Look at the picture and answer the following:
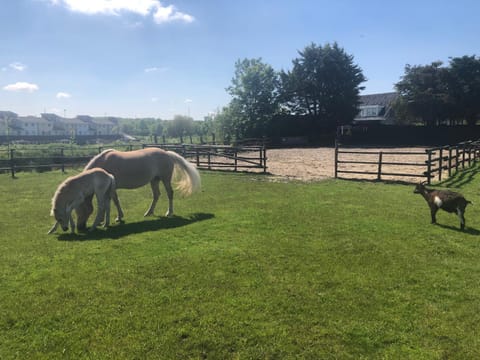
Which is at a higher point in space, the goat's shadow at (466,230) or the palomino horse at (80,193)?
the palomino horse at (80,193)

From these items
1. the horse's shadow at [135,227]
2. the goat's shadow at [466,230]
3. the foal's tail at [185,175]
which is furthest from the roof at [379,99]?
the horse's shadow at [135,227]

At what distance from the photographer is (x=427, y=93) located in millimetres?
37062

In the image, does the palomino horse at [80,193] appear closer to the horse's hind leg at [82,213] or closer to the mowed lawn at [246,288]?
the horse's hind leg at [82,213]

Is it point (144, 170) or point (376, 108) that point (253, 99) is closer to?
point (376, 108)

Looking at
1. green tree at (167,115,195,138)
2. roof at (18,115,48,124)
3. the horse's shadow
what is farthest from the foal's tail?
roof at (18,115,48,124)

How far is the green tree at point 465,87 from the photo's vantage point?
36.0m

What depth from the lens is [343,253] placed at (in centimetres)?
541

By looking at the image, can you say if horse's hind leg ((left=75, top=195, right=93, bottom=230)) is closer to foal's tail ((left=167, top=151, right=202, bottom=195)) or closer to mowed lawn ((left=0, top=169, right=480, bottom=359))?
mowed lawn ((left=0, top=169, right=480, bottom=359))

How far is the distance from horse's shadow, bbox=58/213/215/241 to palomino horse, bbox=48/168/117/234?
0.72 feet

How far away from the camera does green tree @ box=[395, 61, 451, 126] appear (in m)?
37.0

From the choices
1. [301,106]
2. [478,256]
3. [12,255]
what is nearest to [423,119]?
[301,106]

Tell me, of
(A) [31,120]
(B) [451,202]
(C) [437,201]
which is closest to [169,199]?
(C) [437,201]

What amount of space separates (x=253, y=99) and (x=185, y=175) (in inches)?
1366

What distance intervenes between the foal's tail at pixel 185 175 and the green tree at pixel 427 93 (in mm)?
35517
